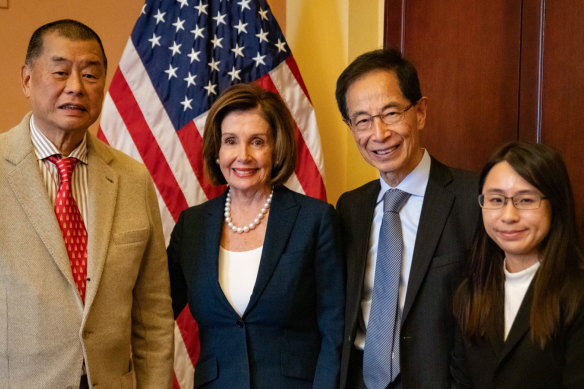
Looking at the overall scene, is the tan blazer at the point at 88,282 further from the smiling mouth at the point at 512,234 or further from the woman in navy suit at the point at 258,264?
the smiling mouth at the point at 512,234

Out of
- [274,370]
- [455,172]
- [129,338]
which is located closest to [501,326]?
[455,172]

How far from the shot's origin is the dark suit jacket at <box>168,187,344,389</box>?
1.97 meters

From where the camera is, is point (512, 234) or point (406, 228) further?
point (406, 228)

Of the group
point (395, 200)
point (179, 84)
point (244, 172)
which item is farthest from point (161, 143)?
point (395, 200)

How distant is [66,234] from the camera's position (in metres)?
1.82

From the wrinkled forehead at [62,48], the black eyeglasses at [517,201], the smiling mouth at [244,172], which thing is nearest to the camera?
the black eyeglasses at [517,201]

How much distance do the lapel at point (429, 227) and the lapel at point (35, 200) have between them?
0.95 m

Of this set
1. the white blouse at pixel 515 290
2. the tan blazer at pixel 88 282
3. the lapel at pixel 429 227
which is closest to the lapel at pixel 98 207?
the tan blazer at pixel 88 282

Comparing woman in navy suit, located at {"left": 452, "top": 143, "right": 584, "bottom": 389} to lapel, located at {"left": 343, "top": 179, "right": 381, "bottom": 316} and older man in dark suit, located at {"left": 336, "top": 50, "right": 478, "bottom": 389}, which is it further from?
lapel, located at {"left": 343, "top": 179, "right": 381, "bottom": 316}

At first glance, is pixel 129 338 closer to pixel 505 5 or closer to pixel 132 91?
pixel 132 91

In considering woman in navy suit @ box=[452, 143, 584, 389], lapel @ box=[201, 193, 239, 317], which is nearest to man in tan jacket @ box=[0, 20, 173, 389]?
lapel @ box=[201, 193, 239, 317]

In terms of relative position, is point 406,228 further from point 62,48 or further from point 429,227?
point 62,48

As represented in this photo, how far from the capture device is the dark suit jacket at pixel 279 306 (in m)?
1.97

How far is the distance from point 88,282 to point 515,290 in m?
1.17
